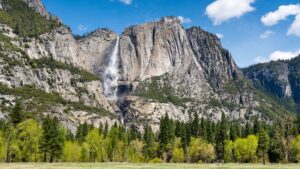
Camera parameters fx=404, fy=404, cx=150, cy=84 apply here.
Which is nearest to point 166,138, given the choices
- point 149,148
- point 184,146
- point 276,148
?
point 184,146

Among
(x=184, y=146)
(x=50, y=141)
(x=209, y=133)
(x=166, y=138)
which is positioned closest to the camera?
(x=50, y=141)

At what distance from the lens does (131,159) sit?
17262 cm

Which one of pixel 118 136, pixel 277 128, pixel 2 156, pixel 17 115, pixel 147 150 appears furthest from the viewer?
pixel 118 136

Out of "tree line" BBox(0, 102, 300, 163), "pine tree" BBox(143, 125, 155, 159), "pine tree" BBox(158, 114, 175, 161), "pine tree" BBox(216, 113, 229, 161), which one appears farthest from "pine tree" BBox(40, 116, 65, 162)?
"pine tree" BBox(216, 113, 229, 161)

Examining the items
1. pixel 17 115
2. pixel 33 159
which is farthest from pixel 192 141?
pixel 17 115

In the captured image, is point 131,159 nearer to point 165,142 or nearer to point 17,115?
point 165,142

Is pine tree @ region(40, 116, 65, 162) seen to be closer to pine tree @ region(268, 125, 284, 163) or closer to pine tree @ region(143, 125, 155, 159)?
pine tree @ region(143, 125, 155, 159)

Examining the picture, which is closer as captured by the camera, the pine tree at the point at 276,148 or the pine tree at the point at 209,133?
the pine tree at the point at 276,148

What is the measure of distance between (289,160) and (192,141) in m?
37.5

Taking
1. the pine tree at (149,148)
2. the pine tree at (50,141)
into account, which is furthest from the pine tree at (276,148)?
the pine tree at (50,141)

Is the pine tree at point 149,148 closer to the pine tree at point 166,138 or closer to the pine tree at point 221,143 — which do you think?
the pine tree at point 166,138

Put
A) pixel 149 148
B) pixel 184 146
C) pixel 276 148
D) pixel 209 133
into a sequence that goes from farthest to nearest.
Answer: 1. pixel 209 133
2. pixel 149 148
3. pixel 184 146
4. pixel 276 148

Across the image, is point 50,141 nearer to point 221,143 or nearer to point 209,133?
point 221,143

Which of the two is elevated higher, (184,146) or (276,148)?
(184,146)
